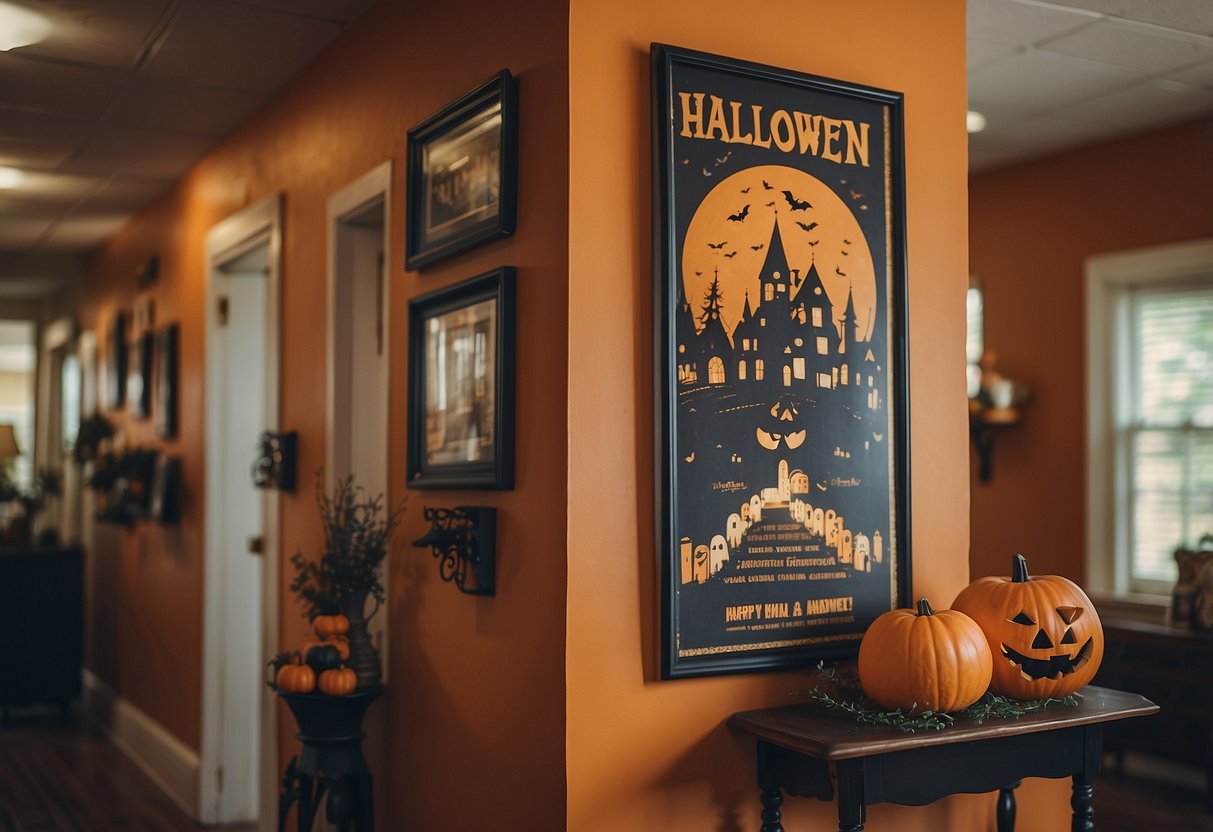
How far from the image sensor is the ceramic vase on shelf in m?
3.13

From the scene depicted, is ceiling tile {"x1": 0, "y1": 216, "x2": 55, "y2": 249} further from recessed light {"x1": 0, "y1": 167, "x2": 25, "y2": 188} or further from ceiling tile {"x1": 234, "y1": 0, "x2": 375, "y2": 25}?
ceiling tile {"x1": 234, "y1": 0, "x2": 375, "y2": 25}

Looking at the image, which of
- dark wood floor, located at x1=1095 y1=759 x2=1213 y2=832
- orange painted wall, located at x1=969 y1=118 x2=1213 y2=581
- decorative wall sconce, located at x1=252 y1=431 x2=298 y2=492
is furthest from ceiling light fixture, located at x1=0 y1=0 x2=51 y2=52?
dark wood floor, located at x1=1095 y1=759 x2=1213 y2=832

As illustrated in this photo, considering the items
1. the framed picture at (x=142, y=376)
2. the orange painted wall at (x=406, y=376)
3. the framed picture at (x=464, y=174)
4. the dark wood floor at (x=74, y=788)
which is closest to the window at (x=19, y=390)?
the dark wood floor at (x=74, y=788)

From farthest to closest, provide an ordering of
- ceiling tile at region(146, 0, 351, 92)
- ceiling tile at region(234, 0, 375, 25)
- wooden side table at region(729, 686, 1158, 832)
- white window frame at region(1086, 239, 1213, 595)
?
white window frame at region(1086, 239, 1213, 595) < ceiling tile at region(146, 0, 351, 92) < ceiling tile at region(234, 0, 375, 25) < wooden side table at region(729, 686, 1158, 832)

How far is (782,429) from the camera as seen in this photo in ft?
8.64

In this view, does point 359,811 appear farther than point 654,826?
Yes

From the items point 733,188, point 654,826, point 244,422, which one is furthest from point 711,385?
point 244,422

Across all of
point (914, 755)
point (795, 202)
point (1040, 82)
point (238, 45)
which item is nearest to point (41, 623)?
point (238, 45)

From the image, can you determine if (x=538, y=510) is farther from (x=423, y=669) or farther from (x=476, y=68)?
(x=476, y=68)

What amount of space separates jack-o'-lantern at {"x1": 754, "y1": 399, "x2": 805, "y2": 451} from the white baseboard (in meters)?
3.17

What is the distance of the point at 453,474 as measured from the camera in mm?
Answer: 2791

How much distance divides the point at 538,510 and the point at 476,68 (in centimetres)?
109

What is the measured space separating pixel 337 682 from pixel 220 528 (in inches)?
81.4

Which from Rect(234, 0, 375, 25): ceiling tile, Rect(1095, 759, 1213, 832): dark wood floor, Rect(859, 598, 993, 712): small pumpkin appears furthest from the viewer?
Rect(1095, 759, 1213, 832): dark wood floor
